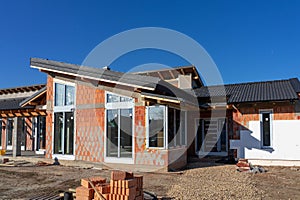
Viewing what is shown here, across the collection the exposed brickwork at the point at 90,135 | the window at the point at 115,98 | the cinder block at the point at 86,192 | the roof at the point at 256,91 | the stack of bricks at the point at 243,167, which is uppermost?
the roof at the point at 256,91

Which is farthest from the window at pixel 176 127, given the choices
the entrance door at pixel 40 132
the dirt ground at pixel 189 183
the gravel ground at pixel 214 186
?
the entrance door at pixel 40 132

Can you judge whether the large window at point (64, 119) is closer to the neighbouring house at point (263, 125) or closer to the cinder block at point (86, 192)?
the cinder block at point (86, 192)

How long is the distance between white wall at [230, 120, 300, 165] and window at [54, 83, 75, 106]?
354 inches

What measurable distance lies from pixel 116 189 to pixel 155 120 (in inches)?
210

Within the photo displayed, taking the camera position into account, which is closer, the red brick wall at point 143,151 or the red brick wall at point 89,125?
the red brick wall at point 143,151

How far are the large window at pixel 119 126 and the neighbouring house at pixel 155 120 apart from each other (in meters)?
0.04

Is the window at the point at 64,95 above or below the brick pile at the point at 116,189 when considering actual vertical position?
above

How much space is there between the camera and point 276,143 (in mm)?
12914

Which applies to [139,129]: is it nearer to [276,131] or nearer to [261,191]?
[261,191]

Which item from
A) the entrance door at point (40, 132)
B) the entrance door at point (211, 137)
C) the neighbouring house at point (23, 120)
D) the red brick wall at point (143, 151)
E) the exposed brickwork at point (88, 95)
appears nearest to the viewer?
the red brick wall at point (143, 151)

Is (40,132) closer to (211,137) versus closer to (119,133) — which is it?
(119,133)

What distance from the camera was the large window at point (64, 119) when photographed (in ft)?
41.8

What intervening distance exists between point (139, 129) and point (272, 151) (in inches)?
274

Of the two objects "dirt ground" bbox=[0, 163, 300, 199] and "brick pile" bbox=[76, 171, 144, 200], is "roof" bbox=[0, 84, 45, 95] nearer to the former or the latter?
"dirt ground" bbox=[0, 163, 300, 199]
